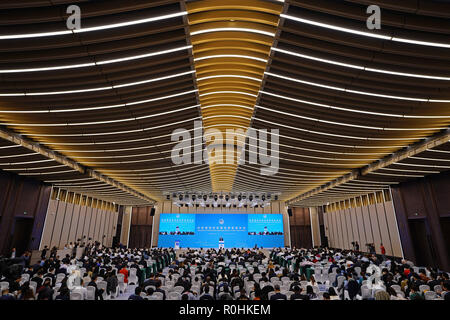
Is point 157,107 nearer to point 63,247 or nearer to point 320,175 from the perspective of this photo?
point 320,175

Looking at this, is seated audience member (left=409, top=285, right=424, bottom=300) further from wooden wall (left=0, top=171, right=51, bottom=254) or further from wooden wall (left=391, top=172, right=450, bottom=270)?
wooden wall (left=0, top=171, right=51, bottom=254)

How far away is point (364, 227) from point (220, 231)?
54.7ft

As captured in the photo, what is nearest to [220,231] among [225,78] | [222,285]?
[222,285]

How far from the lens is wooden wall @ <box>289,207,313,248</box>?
36438 mm

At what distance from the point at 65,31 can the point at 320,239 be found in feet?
124

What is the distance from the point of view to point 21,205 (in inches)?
650

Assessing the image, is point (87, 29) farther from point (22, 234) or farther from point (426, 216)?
point (426, 216)

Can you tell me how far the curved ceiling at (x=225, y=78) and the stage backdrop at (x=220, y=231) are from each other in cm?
1924

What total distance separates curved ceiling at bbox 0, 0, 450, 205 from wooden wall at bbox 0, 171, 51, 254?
227cm

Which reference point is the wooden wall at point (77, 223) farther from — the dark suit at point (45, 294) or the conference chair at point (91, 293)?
the dark suit at point (45, 294)

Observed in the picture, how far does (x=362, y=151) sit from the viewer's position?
13.7 m

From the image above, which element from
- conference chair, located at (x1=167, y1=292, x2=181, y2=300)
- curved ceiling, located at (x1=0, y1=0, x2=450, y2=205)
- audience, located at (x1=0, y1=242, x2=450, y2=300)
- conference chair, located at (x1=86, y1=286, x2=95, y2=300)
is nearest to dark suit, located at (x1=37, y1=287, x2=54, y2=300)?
audience, located at (x1=0, y1=242, x2=450, y2=300)

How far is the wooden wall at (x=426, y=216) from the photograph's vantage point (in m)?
14.9

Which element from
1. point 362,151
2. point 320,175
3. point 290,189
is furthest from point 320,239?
point 362,151
